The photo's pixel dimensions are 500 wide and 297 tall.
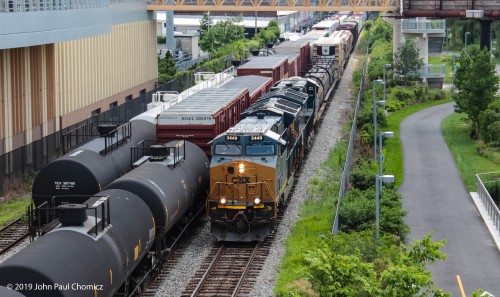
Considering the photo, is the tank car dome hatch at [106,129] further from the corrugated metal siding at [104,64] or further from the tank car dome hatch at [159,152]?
the corrugated metal siding at [104,64]

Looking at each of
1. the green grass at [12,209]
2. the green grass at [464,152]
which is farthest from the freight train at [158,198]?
the green grass at [464,152]

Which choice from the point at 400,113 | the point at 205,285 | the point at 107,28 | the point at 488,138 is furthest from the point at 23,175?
the point at 400,113

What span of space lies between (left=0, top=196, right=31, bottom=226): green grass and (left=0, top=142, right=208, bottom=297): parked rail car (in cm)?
908

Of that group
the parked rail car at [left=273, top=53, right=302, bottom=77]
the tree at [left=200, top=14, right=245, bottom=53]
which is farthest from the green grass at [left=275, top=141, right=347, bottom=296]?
the tree at [left=200, top=14, right=245, bottom=53]

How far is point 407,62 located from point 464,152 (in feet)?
84.8

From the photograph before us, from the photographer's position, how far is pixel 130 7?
227ft

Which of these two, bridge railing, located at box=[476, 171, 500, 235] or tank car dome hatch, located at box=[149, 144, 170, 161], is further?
bridge railing, located at box=[476, 171, 500, 235]

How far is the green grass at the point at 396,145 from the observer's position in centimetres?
4758

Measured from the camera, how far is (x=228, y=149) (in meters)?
33.0

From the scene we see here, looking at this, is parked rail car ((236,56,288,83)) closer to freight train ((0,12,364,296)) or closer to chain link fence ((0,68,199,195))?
freight train ((0,12,364,296))

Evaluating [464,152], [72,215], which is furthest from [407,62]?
[72,215]

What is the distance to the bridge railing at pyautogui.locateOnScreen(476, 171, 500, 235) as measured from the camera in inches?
1443

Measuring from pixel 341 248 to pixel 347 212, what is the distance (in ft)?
24.4

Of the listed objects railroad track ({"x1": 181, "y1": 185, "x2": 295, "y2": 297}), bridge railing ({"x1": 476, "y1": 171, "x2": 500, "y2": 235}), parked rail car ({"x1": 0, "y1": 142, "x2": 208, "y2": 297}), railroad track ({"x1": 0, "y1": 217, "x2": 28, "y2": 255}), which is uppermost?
parked rail car ({"x1": 0, "y1": 142, "x2": 208, "y2": 297})
